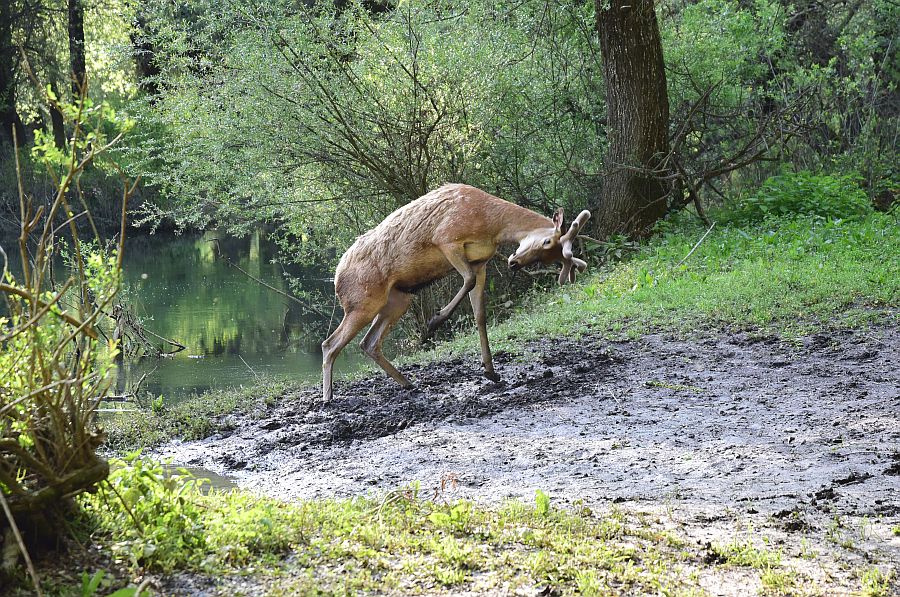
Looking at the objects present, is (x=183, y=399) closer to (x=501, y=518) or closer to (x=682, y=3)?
(x=501, y=518)

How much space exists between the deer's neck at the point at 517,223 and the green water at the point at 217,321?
3.96 metres

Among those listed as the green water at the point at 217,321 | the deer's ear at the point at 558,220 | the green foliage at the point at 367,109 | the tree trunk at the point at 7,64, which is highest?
the tree trunk at the point at 7,64

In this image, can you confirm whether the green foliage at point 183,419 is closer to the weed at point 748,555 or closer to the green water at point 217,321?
the green water at point 217,321

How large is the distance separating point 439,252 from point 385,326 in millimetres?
1114

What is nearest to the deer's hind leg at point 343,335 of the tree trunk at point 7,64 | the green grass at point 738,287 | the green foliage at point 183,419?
the green foliage at point 183,419

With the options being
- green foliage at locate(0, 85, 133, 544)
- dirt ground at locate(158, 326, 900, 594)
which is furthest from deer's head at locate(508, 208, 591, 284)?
green foliage at locate(0, 85, 133, 544)

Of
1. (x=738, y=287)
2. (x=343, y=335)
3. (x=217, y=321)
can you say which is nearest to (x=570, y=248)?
(x=343, y=335)

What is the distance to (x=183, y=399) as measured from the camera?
12.4m

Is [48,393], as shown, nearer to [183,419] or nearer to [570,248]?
[570,248]

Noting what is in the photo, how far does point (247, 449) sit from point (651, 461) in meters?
3.54

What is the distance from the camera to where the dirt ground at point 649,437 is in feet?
16.4

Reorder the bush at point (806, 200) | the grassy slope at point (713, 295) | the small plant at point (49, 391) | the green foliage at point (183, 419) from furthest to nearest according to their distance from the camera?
the bush at point (806, 200) → the grassy slope at point (713, 295) → the green foliage at point (183, 419) → the small plant at point (49, 391)

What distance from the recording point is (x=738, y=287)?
1141 centimetres

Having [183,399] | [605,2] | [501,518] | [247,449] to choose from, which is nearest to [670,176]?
[605,2]
